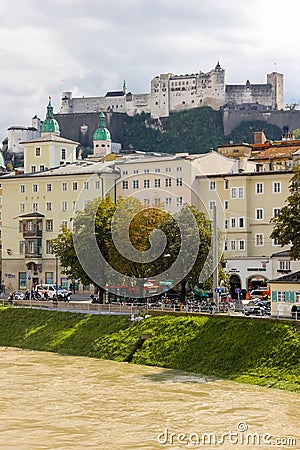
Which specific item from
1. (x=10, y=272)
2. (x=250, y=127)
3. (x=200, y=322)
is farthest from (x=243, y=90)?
(x=200, y=322)

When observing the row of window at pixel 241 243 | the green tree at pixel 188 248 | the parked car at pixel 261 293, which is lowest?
the parked car at pixel 261 293

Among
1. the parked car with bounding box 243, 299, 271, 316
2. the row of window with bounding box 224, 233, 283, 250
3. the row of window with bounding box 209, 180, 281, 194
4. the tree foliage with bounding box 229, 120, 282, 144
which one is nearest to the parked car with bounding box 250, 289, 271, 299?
the parked car with bounding box 243, 299, 271, 316

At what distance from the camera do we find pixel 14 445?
31766mm

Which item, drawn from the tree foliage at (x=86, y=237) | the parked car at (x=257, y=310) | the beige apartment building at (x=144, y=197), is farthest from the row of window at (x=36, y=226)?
the parked car at (x=257, y=310)

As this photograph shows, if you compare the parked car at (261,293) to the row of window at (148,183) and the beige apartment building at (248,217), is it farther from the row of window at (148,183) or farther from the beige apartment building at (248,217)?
the row of window at (148,183)

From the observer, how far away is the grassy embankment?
43250 millimetres

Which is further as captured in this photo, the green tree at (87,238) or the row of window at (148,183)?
the row of window at (148,183)

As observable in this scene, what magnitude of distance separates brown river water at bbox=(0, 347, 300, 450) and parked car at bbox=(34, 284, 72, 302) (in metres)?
27.6

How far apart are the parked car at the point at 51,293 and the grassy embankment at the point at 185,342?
39.8 feet

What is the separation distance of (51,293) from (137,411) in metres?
44.1

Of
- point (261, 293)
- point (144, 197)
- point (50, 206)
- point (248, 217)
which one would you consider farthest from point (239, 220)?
point (50, 206)

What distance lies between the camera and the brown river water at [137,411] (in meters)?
32.2

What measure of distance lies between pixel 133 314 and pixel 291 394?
18.7 metres

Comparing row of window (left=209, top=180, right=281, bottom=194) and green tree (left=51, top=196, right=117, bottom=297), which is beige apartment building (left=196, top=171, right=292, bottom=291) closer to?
row of window (left=209, top=180, right=281, bottom=194)
